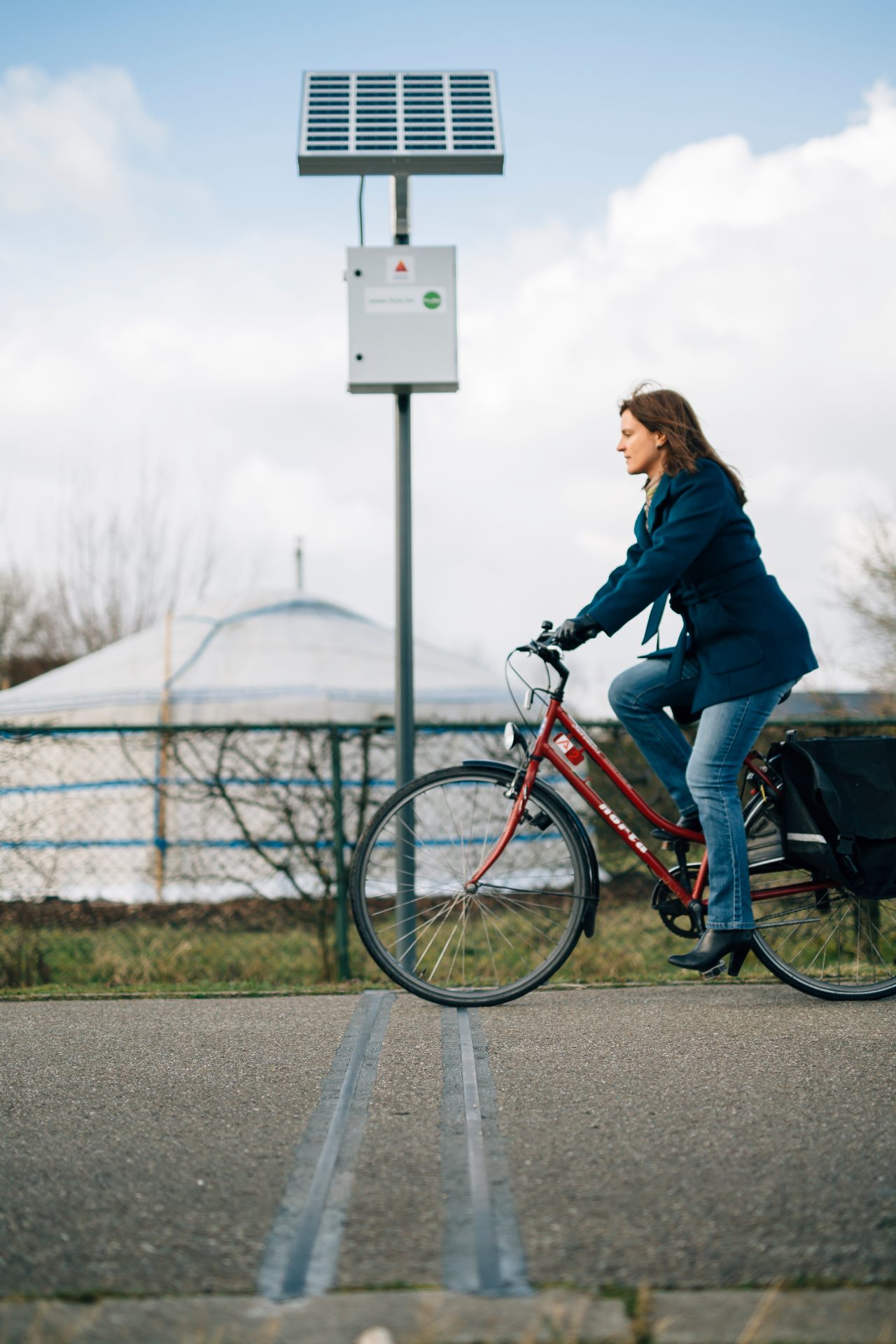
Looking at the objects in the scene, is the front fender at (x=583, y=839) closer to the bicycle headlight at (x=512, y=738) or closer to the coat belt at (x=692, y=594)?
the bicycle headlight at (x=512, y=738)

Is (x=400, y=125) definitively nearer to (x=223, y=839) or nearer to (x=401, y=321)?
(x=401, y=321)

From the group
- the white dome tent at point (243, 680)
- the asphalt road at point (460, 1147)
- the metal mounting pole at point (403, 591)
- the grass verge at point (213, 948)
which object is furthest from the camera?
the white dome tent at point (243, 680)

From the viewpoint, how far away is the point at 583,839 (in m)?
3.35

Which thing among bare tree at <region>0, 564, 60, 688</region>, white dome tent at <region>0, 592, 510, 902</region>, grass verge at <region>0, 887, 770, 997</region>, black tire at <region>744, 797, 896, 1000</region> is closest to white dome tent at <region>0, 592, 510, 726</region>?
white dome tent at <region>0, 592, 510, 902</region>

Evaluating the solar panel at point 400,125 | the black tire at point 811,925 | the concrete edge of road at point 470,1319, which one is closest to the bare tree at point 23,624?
the solar panel at point 400,125

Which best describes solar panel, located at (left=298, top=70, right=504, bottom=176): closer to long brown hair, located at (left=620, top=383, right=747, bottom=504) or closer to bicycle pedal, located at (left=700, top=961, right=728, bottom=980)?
long brown hair, located at (left=620, top=383, right=747, bottom=504)

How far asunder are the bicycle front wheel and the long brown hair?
0.97 meters

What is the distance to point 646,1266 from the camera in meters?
1.59

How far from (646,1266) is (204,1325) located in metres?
0.57

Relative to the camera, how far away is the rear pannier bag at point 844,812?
326 centimetres

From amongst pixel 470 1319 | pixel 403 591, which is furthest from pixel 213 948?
pixel 470 1319

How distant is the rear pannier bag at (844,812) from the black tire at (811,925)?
0.06 m

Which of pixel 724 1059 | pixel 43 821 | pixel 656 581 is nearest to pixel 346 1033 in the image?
pixel 724 1059

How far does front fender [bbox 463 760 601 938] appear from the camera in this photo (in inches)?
130
